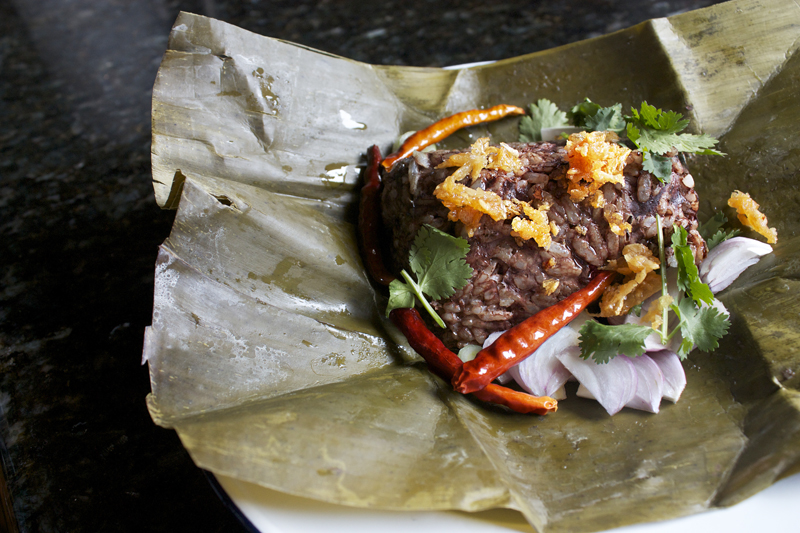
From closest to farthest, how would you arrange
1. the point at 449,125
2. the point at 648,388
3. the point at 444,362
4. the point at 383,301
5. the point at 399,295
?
the point at 648,388 → the point at 444,362 → the point at 399,295 → the point at 383,301 → the point at 449,125

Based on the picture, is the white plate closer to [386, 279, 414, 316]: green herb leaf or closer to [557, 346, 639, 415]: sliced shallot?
[557, 346, 639, 415]: sliced shallot

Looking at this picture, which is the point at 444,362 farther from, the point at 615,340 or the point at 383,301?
the point at 615,340

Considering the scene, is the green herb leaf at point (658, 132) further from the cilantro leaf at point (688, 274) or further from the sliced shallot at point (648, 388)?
the sliced shallot at point (648, 388)

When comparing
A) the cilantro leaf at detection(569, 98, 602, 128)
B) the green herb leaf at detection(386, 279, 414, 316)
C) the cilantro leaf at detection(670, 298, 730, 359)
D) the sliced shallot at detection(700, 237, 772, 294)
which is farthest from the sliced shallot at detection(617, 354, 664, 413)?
the cilantro leaf at detection(569, 98, 602, 128)

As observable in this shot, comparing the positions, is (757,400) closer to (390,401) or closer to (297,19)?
(390,401)

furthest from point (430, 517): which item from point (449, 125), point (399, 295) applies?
point (449, 125)

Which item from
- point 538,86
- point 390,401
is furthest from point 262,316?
point 538,86
